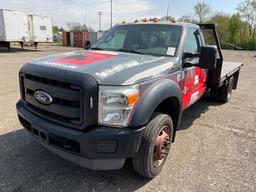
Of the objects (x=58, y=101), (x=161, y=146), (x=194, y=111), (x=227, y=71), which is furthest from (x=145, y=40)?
(x=227, y=71)

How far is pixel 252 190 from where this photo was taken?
8.69ft

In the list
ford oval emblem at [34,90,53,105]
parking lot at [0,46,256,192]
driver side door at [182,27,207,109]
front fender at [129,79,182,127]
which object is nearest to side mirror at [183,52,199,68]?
driver side door at [182,27,207,109]

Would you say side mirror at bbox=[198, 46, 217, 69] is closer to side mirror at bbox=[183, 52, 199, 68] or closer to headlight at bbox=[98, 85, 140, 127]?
side mirror at bbox=[183, 52, 199, 68]

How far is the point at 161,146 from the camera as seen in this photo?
2.83 m

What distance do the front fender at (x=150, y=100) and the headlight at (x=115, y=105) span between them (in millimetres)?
84

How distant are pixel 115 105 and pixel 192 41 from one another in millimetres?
2328

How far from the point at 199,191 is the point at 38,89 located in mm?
2145

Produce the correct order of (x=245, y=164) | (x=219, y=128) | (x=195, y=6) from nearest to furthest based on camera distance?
1. (x=245, y=164)
2. (x=219, y=128)
3. (x=195, y=6)

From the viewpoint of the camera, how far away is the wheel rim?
278 cm

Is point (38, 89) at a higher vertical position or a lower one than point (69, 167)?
higher

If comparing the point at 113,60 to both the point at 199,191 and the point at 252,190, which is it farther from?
the point at 252,190

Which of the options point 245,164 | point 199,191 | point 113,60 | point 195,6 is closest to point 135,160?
point 199,191

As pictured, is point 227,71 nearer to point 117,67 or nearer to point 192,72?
point 192,72

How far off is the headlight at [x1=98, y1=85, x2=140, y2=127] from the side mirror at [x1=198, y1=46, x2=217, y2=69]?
4.73 ft
